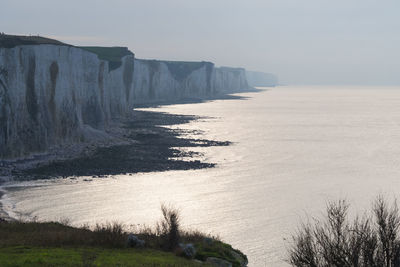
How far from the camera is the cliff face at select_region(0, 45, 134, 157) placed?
150 ft

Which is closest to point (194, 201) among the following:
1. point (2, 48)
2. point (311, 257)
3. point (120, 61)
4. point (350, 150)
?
point (311, 257)

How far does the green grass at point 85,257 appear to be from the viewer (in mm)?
16312

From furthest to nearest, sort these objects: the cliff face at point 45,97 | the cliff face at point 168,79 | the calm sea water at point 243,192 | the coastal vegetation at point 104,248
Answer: the cliff face at point 168,79
the cliff face at point 45,97
the calm sea water at point 243,192
the coastal vegetation at point 104,248

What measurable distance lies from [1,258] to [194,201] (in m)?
20.9

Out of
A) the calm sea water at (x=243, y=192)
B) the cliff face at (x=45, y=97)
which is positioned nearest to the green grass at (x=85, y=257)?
the calm sea water at (x=243, y=192)

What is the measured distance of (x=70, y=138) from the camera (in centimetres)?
5562

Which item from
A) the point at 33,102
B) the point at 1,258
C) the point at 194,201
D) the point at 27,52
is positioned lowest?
the point at 194,201

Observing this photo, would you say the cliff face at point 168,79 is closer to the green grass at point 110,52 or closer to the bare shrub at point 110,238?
the green grass at point 110,52

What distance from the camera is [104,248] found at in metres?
19.6

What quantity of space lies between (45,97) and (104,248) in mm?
35306

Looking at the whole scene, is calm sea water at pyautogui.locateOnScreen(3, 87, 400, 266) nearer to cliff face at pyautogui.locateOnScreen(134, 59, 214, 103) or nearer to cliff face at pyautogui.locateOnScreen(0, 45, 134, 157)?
cliff face at pyautogui.locateOnScreen(0, 45, 134, 157)

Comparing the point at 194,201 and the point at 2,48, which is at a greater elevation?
the point at 2,48

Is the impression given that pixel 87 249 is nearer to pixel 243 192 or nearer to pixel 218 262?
pixel 218 262

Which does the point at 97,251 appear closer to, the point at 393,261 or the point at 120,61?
the point at 393,261
